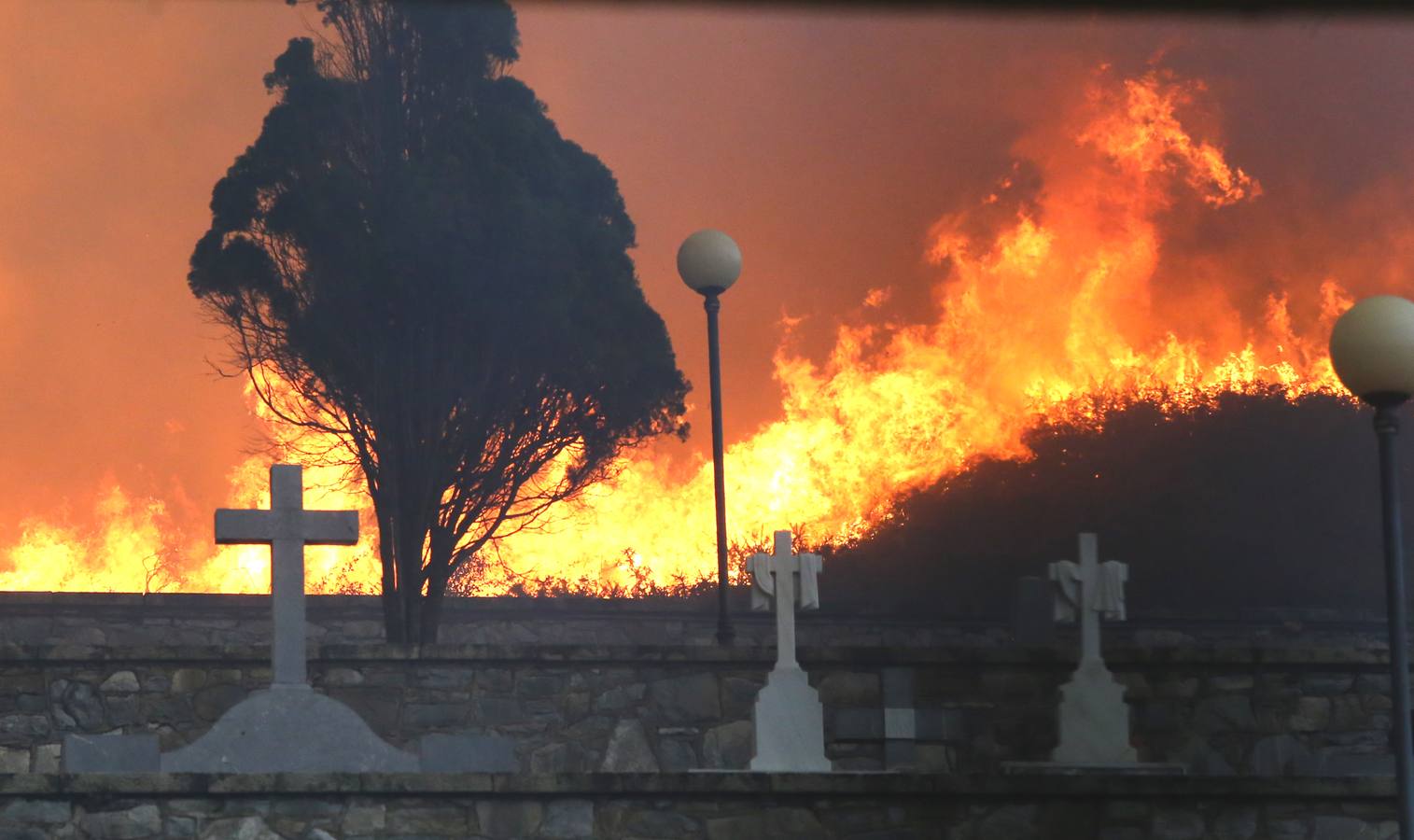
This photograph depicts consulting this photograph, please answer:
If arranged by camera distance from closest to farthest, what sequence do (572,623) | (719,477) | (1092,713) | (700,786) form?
(700,786) < (1092,713) < (719,477) < (572,623)

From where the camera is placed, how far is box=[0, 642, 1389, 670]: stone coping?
39.8ft

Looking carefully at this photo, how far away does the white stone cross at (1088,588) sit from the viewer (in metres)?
12.2

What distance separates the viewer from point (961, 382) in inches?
1050

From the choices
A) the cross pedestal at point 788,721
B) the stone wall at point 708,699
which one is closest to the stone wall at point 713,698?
the stone wall at point 708,699

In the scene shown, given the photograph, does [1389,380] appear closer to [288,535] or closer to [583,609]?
[288,535]

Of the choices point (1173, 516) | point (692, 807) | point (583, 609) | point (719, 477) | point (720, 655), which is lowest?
point (692, 807)

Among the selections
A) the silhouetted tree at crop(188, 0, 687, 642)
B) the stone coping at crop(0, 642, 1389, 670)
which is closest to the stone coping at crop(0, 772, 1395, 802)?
the stone coping at crop(0, 642, 1389, 670)

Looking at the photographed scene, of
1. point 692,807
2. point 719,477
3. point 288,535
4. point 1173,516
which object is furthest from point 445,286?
point 692,807

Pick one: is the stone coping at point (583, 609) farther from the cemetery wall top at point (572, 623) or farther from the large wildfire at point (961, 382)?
the large wildfire at point (961, 382)

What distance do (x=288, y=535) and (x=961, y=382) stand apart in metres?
16.3

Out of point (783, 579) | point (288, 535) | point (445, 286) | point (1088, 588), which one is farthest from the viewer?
point (445, 286)

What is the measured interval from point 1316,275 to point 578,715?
1821cm

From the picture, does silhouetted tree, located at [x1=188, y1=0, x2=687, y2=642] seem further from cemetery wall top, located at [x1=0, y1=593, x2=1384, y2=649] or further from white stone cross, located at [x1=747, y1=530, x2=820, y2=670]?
white stone cross, located at [x1=747, y1=530, x2=820, y2=670]

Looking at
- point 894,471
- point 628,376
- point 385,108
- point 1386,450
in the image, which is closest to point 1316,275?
point 894,471
